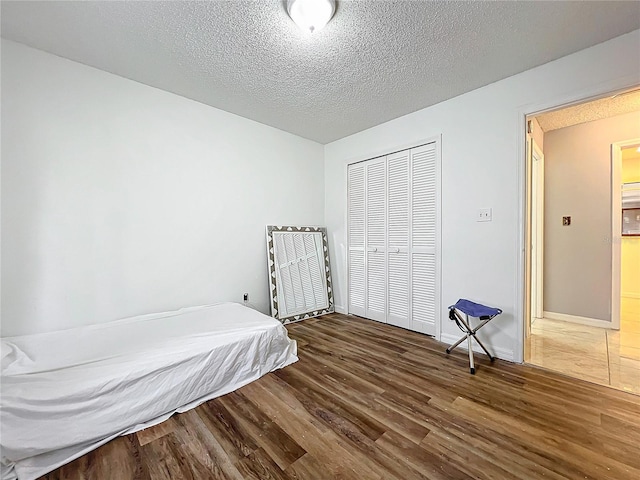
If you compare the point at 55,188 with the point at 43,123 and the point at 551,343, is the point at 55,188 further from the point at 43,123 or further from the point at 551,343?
the point at 551,343

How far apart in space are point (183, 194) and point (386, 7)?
2.37m

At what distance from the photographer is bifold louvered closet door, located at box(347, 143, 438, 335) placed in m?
2.90

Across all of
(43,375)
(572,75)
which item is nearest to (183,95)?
(43,375)

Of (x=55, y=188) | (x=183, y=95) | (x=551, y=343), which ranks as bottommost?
(x=551, y=343)

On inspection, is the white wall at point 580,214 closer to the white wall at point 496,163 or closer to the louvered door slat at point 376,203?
the white wall at point 496,163

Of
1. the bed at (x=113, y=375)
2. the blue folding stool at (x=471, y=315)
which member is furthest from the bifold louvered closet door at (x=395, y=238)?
the bed at (x=113, y=375)

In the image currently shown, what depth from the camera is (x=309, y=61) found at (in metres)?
2.08

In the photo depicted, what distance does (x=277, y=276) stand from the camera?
3.30 meters

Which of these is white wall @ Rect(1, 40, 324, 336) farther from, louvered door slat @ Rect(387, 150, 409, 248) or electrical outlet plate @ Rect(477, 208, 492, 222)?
electrical outlet plate @ Rect(477, 208, 492, 222)

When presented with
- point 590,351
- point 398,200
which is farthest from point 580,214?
point 398,200

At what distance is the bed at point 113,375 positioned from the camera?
1.27 m

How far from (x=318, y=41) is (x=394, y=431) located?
2635 mm

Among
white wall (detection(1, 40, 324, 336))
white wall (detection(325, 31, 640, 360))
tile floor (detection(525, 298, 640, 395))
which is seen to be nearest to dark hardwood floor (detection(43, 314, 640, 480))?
tile floor (detection(525, 298, 640, 395))

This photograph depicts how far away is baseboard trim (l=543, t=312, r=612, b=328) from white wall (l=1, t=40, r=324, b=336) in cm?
400
